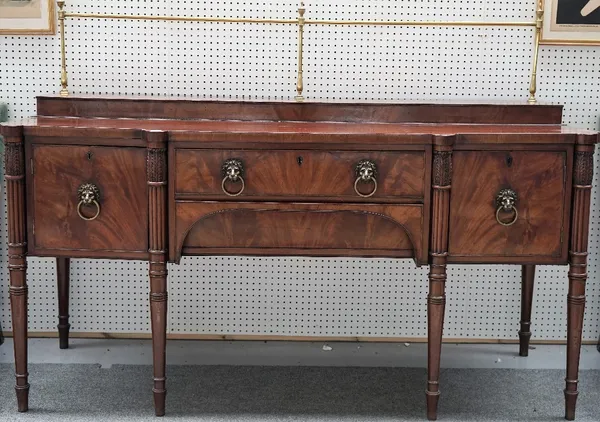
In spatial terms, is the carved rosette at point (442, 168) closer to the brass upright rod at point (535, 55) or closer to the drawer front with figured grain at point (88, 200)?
the brass upright rod at point (535, 55)

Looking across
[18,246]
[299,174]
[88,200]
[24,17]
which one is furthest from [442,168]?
[24,17]

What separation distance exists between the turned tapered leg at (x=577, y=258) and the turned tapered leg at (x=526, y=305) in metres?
0.69

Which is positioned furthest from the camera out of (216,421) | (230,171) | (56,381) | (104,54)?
(104,54)

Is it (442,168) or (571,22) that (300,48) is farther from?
(571,22)

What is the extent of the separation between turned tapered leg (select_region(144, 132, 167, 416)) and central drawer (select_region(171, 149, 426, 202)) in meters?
0.06

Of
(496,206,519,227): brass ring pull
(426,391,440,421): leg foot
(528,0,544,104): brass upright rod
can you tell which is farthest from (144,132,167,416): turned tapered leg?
(528,0,544,104): brass upright rod

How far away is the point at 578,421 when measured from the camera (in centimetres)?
302

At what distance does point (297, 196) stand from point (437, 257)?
553 millimetres

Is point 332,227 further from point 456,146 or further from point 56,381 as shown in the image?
point 56,381

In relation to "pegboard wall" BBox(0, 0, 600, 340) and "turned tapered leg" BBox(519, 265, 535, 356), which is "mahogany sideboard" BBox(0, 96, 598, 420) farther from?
"pegboard wall" BBox(0, 0, 600, 340)

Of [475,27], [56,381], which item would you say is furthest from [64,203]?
[475,27]

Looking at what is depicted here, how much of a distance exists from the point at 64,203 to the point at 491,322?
7.13 ft

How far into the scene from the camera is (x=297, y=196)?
2799 millimetres

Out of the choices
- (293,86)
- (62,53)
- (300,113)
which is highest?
(62,53)
